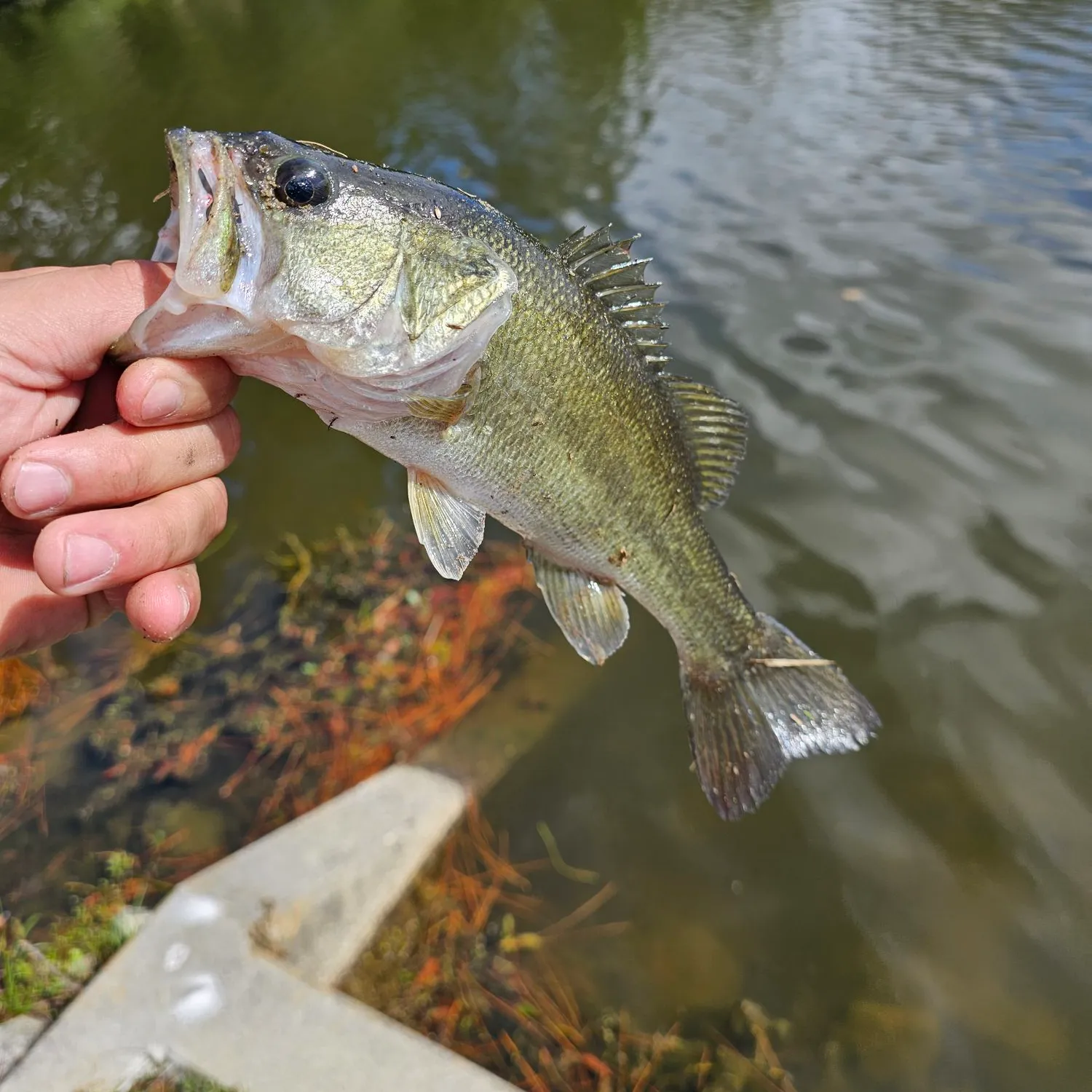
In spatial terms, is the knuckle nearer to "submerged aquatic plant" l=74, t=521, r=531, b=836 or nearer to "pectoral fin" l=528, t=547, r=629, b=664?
"pectoral fin" l=528, t=547, r=629, b=664

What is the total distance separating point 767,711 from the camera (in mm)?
2492

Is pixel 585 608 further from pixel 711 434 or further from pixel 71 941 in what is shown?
pixel 71 941

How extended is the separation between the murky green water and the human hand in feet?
7.43

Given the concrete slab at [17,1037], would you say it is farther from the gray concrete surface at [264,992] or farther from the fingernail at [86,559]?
the fingernail at [86,559]

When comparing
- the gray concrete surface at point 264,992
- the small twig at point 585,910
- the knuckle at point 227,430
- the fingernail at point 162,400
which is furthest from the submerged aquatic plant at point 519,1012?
the fingernail at point 162,400

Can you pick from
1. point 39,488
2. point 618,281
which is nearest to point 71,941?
point 39,488

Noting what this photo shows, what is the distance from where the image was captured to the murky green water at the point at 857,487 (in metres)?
3.23

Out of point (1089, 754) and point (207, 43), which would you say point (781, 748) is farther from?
point (207, 43)

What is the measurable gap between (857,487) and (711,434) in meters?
3.02

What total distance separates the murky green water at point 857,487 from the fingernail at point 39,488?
2.53 m

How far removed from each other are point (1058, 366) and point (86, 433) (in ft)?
19.0

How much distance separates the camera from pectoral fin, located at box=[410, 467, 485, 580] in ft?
6.15

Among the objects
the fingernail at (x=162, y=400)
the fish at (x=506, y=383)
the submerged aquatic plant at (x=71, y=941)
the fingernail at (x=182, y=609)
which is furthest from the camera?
the submerged aquatic plant at (x=71, y=941)

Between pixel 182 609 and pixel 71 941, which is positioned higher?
pixel 182 609
